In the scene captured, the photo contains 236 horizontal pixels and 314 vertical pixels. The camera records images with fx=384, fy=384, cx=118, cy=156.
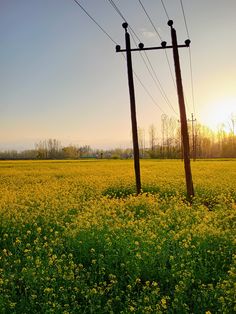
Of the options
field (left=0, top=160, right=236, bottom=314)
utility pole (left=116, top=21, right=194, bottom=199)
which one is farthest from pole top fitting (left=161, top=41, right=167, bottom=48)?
field (left=0, top=160, right=236, bottom=314)

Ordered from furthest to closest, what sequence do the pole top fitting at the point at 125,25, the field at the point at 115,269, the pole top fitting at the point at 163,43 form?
the pole top fitting at the point at 125,25 → the pole top fitting at the point at 163,43 → the field at the point at 115,269

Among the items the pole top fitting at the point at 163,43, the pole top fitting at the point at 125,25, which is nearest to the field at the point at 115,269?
the pole top fitting at the point at 163,43

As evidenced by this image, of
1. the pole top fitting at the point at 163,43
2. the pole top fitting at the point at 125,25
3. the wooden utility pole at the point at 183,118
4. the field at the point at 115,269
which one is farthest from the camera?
the pole top fitting at the point at 125,25

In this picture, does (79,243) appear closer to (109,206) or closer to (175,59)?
(109,206)

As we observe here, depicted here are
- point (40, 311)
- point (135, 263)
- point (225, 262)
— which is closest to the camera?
point (40, 311)

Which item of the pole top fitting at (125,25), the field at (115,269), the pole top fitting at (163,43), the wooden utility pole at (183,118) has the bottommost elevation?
the field at (115,269)

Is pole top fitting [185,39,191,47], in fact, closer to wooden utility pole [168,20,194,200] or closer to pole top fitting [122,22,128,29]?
wooden utility pole [168,20,194,200]

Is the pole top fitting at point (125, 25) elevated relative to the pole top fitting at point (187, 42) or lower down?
elevated

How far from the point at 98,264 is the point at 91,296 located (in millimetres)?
1596

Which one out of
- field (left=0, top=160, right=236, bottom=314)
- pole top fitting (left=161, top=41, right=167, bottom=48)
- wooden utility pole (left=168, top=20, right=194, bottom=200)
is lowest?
field (left=0, top=160, right=236, bottom=314)

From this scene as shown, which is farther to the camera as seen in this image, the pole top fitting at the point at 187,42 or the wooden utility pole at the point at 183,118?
the pole top fitting at the point at 187,42

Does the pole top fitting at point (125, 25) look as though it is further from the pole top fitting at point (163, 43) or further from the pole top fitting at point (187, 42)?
the pole top fitting at point (187, 42)

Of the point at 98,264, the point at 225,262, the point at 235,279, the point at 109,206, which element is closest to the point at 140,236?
the point at 98,264

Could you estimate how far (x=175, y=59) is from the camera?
17531mm
